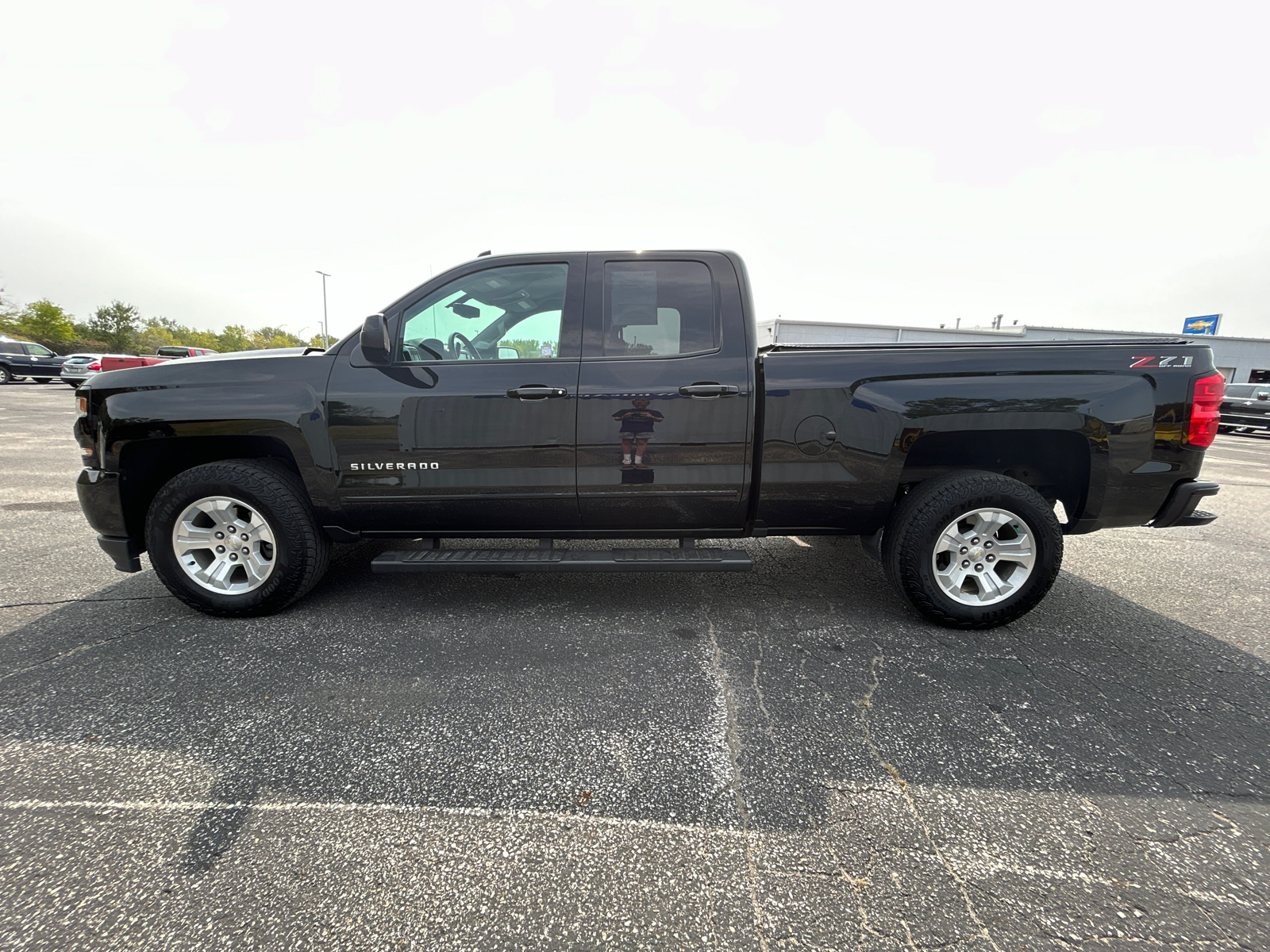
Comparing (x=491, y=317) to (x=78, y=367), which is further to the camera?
(x=78, y=367)

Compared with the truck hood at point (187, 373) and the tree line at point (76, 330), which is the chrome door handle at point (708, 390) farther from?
the tree line at point (76, 330)

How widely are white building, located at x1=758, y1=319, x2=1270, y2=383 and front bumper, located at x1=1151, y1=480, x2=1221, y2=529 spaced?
1378 millimetres

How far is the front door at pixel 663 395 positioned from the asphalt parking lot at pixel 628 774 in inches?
26.7

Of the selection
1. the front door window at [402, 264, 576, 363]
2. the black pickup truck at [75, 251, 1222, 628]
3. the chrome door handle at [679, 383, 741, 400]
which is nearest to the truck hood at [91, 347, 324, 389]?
the black pickup truck at [75, 251, 1222, 628]

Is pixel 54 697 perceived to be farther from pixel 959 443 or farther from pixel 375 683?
pixel 959 443

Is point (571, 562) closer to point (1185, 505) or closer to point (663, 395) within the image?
point (663, 395)

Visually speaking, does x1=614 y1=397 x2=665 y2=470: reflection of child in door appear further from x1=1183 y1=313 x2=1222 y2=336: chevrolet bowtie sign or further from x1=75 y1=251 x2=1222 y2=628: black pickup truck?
x1=1183 y1=313 x2=1222 y2=336: chevrolet bowtie sign

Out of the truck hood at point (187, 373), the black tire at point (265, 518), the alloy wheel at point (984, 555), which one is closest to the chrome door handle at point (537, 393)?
the truck hood at point (187, 373)

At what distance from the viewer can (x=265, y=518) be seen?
3.07 meters

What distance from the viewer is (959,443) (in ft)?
10.4

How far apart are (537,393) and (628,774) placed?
1.84m

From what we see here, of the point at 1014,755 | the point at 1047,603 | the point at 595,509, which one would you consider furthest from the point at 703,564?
the point at 1047,603

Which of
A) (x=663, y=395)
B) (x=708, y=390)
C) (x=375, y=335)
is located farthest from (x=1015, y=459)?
(x=375, y=335)

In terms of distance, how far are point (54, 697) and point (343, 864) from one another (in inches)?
70.8
